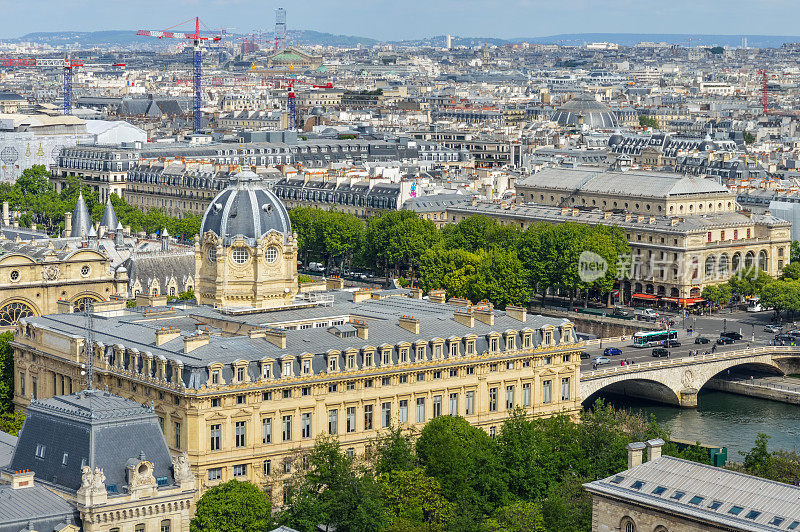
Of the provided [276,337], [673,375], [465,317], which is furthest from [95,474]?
[673,375]

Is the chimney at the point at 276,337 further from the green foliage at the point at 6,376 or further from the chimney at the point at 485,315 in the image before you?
the green foliage at the point at 6,376

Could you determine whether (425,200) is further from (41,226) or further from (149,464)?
(149,464)

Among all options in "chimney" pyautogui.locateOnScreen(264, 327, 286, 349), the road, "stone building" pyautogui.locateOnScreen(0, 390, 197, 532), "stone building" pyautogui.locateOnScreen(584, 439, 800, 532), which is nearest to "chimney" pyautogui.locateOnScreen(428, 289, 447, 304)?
the road

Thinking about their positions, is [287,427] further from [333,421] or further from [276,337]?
[276,337]

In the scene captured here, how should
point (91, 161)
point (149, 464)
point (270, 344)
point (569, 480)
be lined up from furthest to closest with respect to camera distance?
point (91, 161) → point (270, 344) → point (569, 480) → point (149, 464)

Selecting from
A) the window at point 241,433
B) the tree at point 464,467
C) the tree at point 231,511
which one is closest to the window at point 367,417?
the tree at point 464,467

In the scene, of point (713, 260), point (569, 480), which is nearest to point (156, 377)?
point (569, 480)
